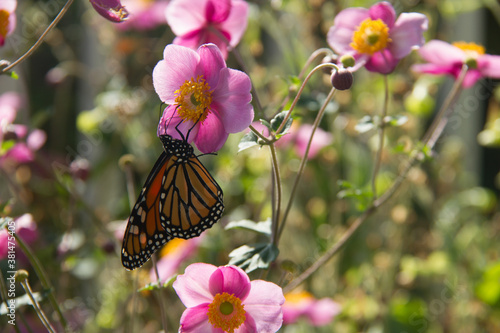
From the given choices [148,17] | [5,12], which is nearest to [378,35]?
[5,12]

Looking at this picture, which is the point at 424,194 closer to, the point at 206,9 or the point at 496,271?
the point at 496,271

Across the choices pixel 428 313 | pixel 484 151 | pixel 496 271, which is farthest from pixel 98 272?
pixel 484 151

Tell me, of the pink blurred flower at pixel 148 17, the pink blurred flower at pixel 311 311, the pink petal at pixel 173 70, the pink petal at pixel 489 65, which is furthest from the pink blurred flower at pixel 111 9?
the pink blurred flower at pixel 148 17

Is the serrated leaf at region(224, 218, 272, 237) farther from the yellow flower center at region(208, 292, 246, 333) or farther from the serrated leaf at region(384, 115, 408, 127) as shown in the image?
the serrated leaf at region(384, 115, 408, 127)

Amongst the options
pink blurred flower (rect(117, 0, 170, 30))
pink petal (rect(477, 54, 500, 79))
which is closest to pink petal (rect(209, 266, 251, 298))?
pink petal (rect(477, 54, 500, 79))

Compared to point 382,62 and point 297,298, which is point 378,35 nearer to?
point 382,62
